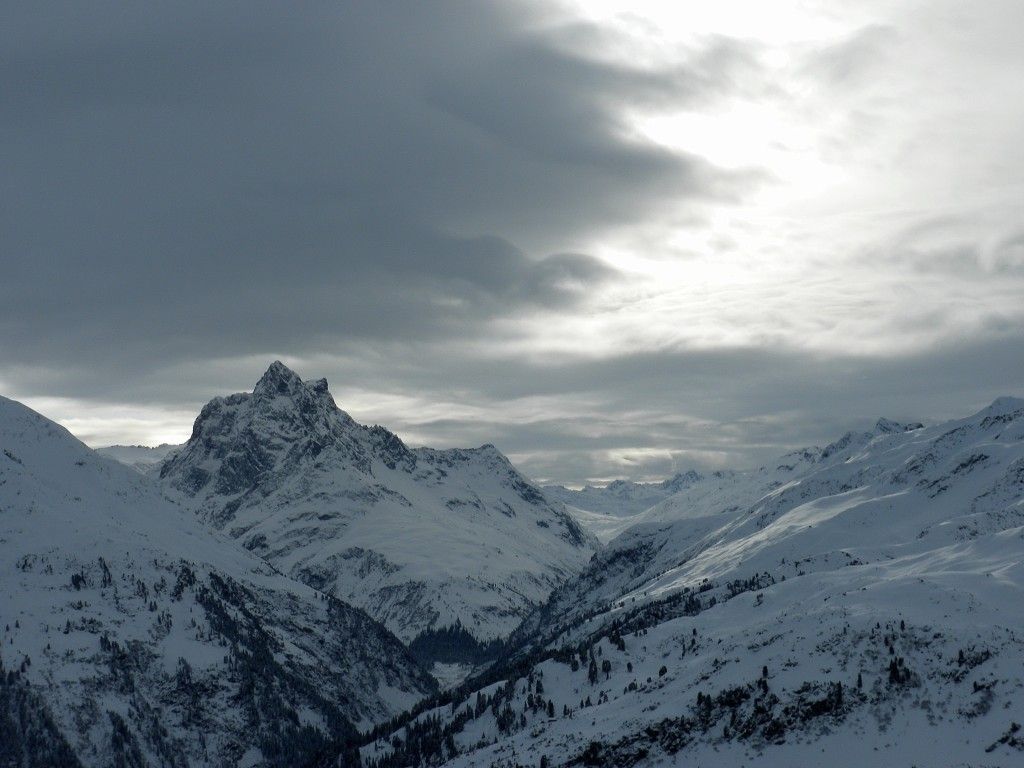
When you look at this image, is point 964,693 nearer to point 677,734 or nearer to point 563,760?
point 677,734

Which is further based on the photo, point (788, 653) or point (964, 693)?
point (788, 653)

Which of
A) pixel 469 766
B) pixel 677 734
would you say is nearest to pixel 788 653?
pixel 677 734

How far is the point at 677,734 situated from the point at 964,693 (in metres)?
46.4

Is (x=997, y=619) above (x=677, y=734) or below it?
above

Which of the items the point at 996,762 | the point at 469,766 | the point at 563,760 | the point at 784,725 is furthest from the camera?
the point at 469,766

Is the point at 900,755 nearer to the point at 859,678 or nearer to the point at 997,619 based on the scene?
the point at 859,678

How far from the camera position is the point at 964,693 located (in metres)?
166

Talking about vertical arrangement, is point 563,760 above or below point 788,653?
below

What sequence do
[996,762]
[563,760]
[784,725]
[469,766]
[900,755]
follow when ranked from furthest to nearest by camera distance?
[469,766] → [563,760] → [784,725] → [900,755] → [996,762]

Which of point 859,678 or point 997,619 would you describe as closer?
point 859,678

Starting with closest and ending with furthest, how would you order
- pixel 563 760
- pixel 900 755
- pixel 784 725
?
pixel 900 755 → pixel 784 725 → pixel 563 760

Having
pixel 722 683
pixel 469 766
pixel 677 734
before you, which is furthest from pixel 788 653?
pixel 469 766

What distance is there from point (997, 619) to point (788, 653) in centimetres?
3827

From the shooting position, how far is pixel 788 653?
193 meters
